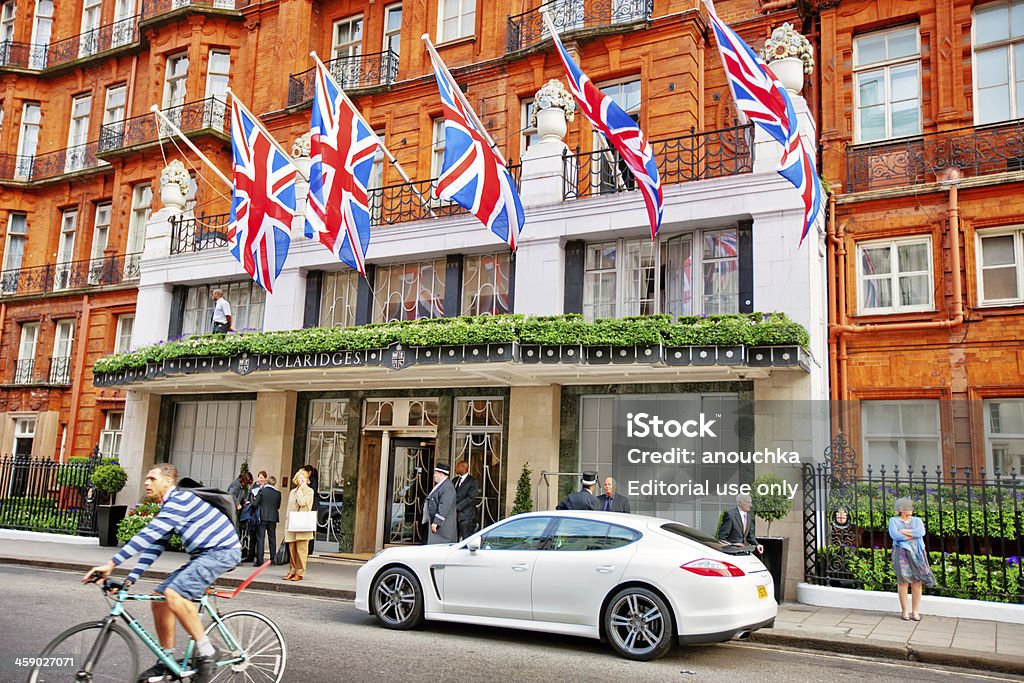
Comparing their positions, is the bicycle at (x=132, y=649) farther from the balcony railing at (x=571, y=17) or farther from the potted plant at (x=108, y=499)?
the balcony railing at (x=571, y=17)

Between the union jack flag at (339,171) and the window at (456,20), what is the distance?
747cm

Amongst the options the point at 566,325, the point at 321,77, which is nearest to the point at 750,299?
the point at 566,325

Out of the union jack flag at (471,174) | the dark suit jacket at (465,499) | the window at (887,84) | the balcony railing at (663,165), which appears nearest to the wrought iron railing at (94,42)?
the balcony railing at (663,165)

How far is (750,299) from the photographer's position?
1503 centimetres

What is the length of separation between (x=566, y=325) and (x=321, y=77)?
6630 mm

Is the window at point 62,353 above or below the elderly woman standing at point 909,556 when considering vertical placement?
above

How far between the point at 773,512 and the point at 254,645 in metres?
8.88

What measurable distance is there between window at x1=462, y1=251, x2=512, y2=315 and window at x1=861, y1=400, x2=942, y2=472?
749 centimetres

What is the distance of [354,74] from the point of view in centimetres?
2327

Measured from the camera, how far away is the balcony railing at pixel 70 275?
25969 millimetres

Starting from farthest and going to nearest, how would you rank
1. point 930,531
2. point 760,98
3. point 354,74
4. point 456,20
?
point 354,74, point 456,20, point 760,98, point 930,531

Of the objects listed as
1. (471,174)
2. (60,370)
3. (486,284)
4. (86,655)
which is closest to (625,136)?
(471,174)

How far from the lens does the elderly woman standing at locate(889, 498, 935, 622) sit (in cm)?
1080

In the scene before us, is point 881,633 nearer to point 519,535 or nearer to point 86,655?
point 519,535
